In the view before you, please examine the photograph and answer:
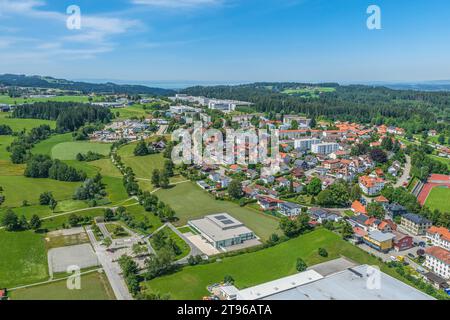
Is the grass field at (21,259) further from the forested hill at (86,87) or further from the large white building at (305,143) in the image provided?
the forested hill at (86,87)

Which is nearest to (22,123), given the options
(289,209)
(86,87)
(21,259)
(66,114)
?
(66,114)

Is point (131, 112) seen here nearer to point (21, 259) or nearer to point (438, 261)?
point (21, 259)

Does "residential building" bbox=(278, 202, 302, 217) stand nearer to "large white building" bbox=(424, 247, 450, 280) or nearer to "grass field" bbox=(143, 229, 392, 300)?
"grass field" bbox=(143, 229, 392, 300)

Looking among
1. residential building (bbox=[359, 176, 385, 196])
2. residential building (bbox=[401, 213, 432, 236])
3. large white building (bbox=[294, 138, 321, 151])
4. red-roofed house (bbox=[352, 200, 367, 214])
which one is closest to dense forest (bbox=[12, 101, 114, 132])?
large white building (bbox=[294, 138, 321, 151])

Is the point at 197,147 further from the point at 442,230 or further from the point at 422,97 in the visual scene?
the point at 422,97
